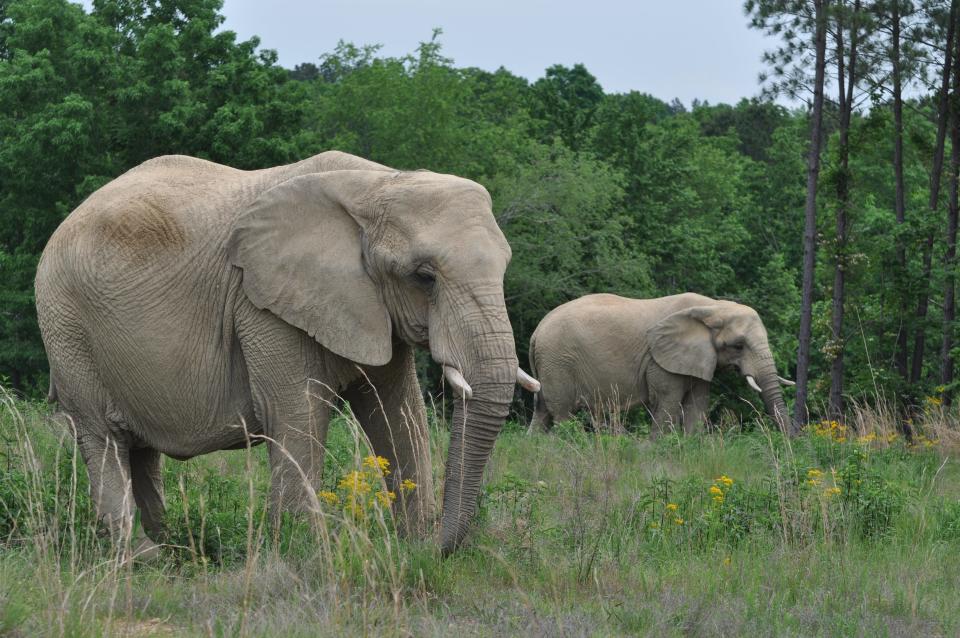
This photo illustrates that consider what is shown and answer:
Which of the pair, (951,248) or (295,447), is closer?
(295,447)

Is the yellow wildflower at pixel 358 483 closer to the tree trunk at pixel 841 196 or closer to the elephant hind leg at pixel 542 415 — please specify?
the tree trunk at pixel 841 196

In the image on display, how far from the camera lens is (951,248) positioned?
17.7 metres

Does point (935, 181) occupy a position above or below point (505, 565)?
above

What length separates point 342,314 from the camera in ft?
23.3

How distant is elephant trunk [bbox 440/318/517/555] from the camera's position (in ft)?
21.9

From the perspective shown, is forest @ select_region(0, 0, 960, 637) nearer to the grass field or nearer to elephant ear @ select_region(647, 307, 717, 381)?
the grass field

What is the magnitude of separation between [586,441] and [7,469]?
6891mm

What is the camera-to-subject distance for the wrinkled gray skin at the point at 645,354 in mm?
19234

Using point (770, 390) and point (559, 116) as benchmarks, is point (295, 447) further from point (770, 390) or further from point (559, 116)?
point (559, 116)

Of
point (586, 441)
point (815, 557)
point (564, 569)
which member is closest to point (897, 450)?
point (586, 441)

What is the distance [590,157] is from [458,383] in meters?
28.8

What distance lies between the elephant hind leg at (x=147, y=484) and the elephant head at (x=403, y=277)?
1792mm

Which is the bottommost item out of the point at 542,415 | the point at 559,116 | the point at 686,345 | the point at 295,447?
the point at 542,415

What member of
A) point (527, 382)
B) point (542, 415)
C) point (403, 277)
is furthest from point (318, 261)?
point (542, 415)
